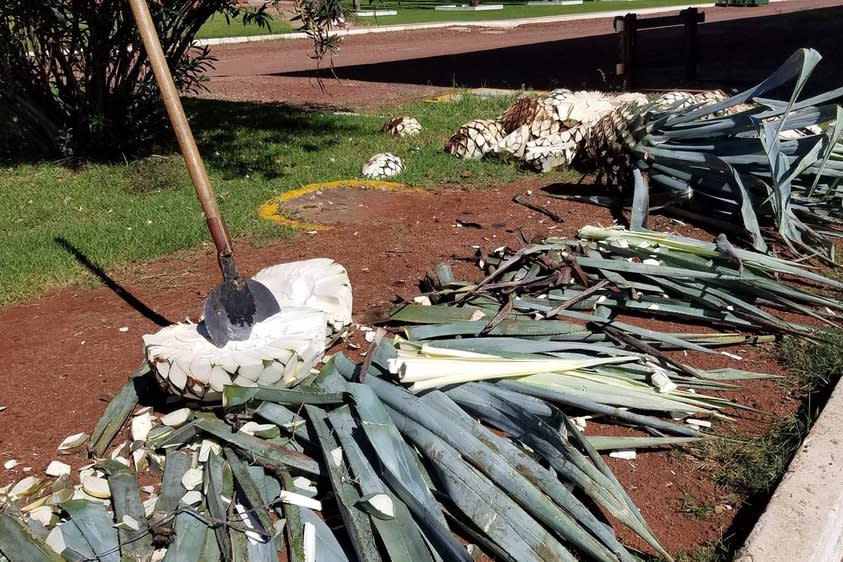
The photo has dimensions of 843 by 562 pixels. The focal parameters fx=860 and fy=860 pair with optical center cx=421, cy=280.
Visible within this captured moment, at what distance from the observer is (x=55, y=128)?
326 inches

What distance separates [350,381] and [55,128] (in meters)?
6.18

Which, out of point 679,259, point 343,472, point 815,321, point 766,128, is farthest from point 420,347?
point 766,128

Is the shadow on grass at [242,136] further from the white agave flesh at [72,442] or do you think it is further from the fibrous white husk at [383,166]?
the white agave flesh at [72,442]

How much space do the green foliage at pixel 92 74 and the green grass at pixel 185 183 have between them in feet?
1.24

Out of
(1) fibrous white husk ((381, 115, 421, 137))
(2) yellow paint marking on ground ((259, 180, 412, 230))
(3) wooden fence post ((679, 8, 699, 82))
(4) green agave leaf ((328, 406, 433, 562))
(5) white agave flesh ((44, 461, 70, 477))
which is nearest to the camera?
(4) green agave leaf ((328, 406, 433, 562))

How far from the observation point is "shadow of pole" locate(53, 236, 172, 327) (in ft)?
14.8

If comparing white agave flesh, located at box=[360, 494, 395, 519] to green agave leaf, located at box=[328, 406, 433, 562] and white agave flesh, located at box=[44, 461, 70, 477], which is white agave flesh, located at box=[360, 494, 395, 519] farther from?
white agave flesh, located at box=[44, 461, 70, 477]

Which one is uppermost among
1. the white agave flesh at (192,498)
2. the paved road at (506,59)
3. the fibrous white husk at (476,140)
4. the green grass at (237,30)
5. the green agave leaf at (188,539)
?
the green grass at (237,30)

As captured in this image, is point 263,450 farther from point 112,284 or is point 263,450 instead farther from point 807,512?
point 112,284

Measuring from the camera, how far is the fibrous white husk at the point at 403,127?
28.9 feet

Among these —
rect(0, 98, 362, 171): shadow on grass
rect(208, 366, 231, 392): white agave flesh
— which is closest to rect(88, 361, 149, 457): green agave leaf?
rect(208, 366, 231, 392): white agave flesh

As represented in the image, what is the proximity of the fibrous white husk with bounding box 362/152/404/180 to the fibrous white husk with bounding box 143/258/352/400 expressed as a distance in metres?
3.20

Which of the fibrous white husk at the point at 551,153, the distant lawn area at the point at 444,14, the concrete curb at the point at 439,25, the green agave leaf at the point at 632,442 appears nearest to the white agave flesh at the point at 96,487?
the green agave leaf at the point at 632,442

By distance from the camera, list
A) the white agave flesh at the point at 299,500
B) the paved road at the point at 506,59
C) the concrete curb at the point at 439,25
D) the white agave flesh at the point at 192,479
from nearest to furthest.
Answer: the white agave flesh at the point at 299,500 → the white agave flesh at the point at 192,479 → the paved road at the point at 506,59 → the concrete curb at the point at 439,25
